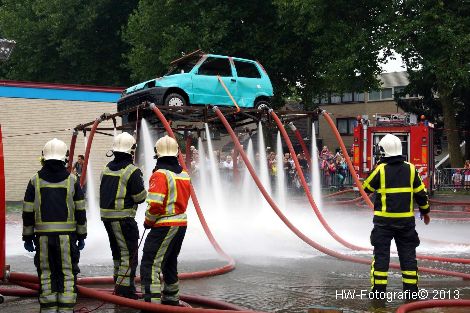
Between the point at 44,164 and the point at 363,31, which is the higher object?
the point at 363,31

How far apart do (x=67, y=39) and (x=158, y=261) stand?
30.1 metres

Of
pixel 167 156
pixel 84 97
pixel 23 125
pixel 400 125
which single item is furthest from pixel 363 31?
pixel 167 156

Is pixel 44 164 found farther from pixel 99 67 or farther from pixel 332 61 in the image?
pixel 99 67

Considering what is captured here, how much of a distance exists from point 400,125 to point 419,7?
17.5 ft

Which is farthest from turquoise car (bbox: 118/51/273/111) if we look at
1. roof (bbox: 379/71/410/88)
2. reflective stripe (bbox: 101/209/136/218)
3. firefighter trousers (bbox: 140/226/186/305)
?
roof (bbox: 379/71/410/88)

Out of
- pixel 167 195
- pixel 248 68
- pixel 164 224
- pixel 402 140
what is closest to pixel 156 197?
pixel 167 195

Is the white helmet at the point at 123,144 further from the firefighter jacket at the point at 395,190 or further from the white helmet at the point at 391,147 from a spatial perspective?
the white helmet at the point at 391,147

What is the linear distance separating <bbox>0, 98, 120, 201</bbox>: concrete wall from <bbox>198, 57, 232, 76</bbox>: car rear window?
11.6m

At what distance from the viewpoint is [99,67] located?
121 feet

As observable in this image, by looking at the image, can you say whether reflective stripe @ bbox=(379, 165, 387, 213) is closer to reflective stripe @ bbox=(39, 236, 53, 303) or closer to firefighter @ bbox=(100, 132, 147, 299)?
firefighter @ bbox=(100, 132, 147, 299)

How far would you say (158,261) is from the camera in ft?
20.8

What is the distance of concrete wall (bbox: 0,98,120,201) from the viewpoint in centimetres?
2481

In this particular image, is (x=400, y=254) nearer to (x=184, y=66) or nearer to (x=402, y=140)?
(x=184, y=66)

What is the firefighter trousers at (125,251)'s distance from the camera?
6957mm
